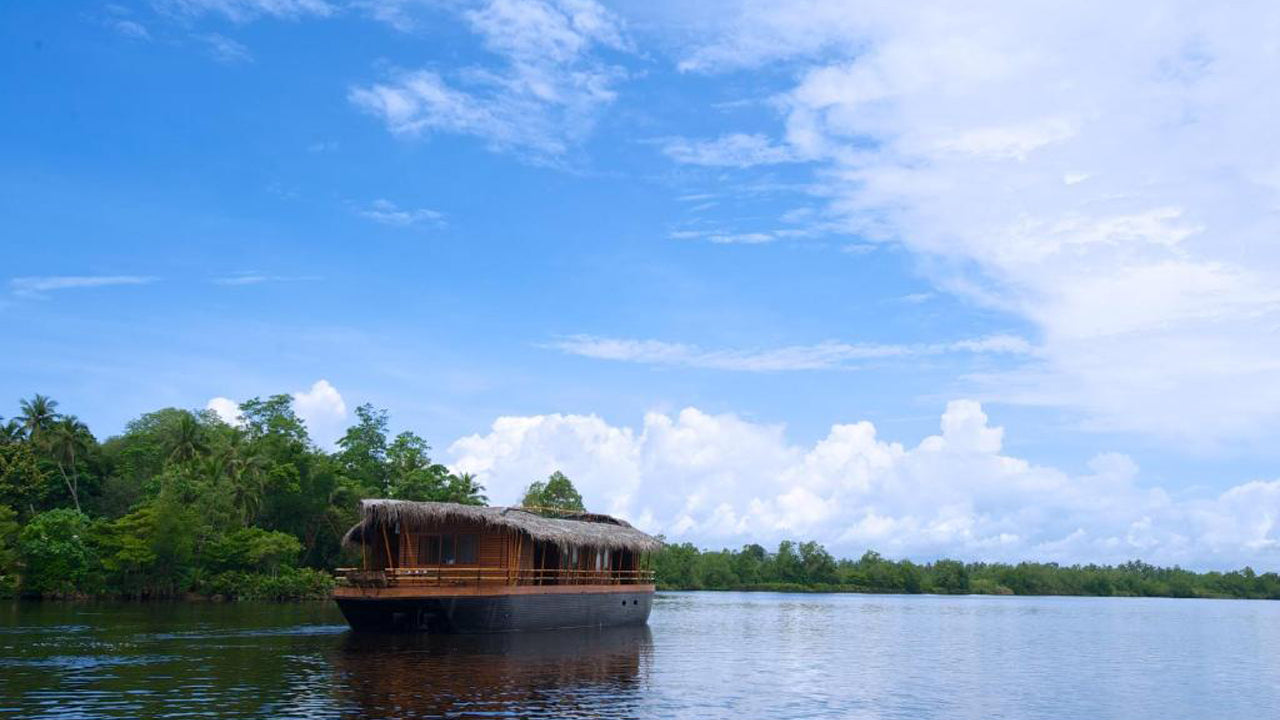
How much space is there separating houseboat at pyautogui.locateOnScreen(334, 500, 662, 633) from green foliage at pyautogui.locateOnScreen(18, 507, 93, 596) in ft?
82.7

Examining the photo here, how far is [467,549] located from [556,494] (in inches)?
1981

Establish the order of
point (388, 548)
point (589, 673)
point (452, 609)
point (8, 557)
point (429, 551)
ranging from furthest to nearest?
point (8, 557) → point (429, 551) → point (388, 548) → point (452, 609) → point (589, 673)

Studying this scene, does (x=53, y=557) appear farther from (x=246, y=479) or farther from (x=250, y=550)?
(x=246, y=479)

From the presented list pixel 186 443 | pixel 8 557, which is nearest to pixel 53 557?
pixel 8 557

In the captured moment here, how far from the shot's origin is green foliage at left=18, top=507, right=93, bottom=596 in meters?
53.6

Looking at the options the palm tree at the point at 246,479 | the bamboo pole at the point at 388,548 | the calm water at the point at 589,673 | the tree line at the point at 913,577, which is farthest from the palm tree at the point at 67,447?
the tree line at the point at 913,577

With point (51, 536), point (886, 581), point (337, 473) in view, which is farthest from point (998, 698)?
point (886, 581)

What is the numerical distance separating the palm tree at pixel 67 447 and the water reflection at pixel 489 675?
4601cm

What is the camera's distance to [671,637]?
41.3m

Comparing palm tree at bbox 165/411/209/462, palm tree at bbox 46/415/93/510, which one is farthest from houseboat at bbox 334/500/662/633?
palm tree at bbox 46/415/93/510

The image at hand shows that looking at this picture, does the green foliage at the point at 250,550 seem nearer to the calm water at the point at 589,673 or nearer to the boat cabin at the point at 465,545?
the calm water at the point at 589,673

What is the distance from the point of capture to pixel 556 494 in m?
87.1

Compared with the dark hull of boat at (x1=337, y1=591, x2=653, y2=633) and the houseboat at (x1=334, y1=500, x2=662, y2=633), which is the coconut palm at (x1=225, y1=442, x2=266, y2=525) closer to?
the houseboat at (x1=334, y1=500, x2=662, y2=633)

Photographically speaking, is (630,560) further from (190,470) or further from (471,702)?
(190,470)
